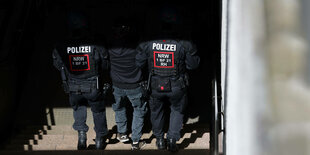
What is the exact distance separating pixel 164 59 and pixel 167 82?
0.30 meters

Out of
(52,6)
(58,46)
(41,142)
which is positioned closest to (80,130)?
(41,142)

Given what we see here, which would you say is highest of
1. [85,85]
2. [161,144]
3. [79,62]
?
Answer: [79,62]

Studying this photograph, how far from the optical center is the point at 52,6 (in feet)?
27.0

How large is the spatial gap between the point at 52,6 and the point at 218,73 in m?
4.45

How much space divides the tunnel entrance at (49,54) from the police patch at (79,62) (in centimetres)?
93

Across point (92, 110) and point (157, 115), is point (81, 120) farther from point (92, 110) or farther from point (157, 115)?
point (157, 115)

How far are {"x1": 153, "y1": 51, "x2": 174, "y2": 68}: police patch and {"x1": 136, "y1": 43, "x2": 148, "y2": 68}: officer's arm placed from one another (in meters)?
0.19

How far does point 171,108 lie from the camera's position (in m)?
5.41

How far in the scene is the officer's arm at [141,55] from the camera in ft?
16.2

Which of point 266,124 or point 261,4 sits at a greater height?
point 261,4

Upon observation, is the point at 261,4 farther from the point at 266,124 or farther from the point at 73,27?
the point at 73,27

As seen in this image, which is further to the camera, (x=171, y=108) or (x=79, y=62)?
(x=171, y=108)

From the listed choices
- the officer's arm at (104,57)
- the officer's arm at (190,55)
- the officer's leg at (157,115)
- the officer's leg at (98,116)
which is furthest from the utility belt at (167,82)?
the officer's leg at (98,116)

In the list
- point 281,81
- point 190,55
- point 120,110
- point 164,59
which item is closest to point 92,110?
point 120,110
